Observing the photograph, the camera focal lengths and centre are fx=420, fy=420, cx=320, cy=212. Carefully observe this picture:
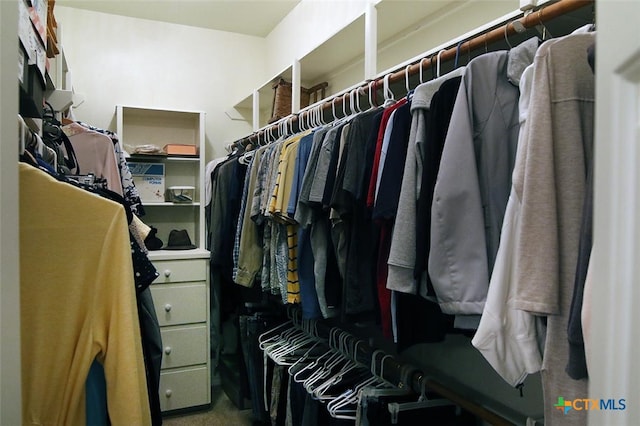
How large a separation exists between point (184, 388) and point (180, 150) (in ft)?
5.24

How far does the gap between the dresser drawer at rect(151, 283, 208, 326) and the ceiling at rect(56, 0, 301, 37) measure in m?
1.97

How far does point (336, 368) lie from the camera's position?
1.84 metres

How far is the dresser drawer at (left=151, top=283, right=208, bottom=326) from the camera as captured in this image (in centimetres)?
259

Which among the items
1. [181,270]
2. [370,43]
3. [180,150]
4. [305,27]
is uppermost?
[305,27]

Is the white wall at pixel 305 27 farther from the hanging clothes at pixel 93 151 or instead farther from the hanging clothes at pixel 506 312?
the hanging clothes at pixel 506 312

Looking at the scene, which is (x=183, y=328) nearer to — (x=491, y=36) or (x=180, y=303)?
(x=180, y=303)

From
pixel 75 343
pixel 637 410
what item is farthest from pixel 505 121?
pixel 75 343

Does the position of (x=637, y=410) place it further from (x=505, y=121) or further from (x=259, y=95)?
(x=259, y=95)

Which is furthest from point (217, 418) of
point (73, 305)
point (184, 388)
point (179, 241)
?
point (73, 305)

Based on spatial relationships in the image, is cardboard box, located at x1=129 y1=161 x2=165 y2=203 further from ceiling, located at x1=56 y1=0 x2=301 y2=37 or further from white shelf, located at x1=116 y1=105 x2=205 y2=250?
ceiling, located at x1=56 y1=0 x2=301 y2=37

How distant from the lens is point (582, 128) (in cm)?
77

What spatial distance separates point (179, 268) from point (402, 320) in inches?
73.1

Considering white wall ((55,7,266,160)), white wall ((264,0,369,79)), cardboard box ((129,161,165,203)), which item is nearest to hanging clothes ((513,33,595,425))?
white wall ((264,0,369,79))

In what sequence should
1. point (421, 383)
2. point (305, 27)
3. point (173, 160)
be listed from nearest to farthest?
point (421, 383) → point (305, 27) → point (173, 160)
